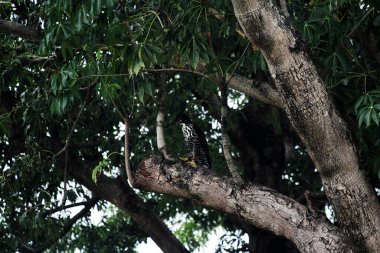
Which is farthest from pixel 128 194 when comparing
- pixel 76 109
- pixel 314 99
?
pixel 314 99

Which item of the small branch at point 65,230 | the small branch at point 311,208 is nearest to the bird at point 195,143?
the small branch at point 65,230

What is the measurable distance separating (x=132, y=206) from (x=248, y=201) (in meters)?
2.51

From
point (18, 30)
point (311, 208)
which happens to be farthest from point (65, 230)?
point (311, 208)

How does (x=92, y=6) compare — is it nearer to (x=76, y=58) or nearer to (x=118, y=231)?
(x=76, y=58)

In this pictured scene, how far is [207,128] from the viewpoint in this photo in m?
9.75

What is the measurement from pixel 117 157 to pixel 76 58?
233 centimetres

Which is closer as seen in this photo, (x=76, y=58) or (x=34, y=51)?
(x=76, y=58)

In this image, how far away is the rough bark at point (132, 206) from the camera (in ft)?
25.4

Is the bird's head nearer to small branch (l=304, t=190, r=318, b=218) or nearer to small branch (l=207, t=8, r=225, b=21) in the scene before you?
small branch (l=207, t=8, r=225, b=21)

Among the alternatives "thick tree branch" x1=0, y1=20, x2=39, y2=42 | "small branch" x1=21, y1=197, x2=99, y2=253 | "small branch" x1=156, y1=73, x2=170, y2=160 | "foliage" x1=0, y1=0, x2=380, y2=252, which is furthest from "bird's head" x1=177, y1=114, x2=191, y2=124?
"thick tree branch" x1=0, y1=20, x2=39, y2=42

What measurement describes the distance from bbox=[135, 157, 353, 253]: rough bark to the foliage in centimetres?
43

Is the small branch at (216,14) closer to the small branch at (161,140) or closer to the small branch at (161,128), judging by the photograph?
the small branch at (161,128)

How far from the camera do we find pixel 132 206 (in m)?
7.77

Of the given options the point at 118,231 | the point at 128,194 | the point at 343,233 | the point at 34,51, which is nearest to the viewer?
the point at 343,233
